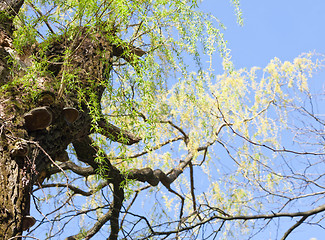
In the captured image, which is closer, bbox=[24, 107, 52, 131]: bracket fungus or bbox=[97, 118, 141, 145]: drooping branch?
bbox=[24, 107, 52, 131]: bracket fungus

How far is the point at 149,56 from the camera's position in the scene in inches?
111

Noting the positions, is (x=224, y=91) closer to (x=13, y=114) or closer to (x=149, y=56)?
(x=149, y=56)

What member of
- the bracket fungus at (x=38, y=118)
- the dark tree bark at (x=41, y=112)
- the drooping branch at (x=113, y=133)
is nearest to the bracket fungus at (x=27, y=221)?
the dark tree bark at (x=41, y=112)

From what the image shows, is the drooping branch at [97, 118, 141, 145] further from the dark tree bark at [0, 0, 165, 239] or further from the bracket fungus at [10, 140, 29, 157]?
the bracket fungus at [10, 140, 29, 157]

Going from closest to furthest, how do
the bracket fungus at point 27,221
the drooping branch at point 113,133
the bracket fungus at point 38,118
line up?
the bracket fungus at point 27,221, the bracket fungus at point 38,118, the drooping branch at point 113,133

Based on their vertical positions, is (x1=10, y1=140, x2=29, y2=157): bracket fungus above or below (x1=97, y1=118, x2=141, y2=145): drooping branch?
below

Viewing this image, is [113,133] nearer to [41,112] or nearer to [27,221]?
[41,112]

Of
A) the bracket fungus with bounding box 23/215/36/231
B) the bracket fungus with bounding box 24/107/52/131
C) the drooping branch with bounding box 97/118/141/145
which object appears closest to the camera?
the bracket fungus with bounding box 23/215/36/231

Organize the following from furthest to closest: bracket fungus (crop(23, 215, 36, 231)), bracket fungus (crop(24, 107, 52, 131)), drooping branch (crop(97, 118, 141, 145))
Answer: drooping branch (crop(97, 118, 141, 145)) < bracket fungus (crop(24, 107, 52, 131)) < bracket fungus (crop(23, 215, 36, 231))

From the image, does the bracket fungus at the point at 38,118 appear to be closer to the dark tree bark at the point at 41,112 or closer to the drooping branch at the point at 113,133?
the dark tree bark at the point at 41,112

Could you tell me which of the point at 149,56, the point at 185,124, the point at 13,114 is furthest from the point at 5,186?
the point at 185,124

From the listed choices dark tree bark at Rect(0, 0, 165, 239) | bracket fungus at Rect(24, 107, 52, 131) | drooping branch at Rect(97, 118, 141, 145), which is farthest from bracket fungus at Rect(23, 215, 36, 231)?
drooping branch at Rect(97, 118, 141, 145)

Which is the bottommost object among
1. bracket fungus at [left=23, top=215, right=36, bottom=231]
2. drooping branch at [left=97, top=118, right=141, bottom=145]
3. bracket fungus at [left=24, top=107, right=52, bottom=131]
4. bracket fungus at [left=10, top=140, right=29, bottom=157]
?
bracket fungus at [left=23, top=215, right=36, bottom=231]

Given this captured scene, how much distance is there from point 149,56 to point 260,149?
81.2 inches
